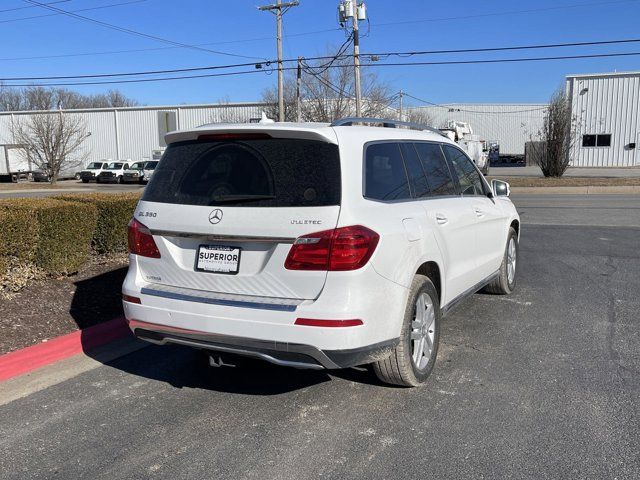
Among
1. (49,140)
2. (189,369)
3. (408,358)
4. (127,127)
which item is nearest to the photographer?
(408,358)

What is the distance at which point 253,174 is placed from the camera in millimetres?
3711

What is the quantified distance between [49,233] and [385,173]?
4288 millimetres

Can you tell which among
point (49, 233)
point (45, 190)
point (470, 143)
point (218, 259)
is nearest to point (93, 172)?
point (45, 190)

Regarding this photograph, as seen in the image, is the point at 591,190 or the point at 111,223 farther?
the point at 591,190

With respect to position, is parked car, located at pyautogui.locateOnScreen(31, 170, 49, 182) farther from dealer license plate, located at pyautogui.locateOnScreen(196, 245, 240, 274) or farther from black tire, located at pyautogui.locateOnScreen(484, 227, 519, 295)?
dealer license plate, located at pyautogui.locateOnScreen(196, 245, 240, 274)

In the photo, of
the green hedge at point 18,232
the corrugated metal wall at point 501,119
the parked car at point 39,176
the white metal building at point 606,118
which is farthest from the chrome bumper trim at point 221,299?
the corrugated metal wall at point 501,119

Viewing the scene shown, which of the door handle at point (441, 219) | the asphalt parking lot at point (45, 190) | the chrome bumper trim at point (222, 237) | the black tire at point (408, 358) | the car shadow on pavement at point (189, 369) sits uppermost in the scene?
the chrome bumper trim at point (222, 237)

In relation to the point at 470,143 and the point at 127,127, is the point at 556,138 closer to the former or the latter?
the point at 470,143

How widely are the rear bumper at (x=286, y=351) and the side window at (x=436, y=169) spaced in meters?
1.59

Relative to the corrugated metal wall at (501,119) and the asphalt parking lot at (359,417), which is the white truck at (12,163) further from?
the asphalt parking lot at (359,417)

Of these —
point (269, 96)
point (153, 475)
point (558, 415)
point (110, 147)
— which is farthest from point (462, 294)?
point (110, 147)

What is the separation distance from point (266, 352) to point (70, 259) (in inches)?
165

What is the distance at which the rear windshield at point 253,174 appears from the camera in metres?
3.55

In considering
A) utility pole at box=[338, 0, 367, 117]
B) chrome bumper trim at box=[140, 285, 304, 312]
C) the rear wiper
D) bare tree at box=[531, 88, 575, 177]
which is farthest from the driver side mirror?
bare tree at box=[531, 88, 575, 177]
